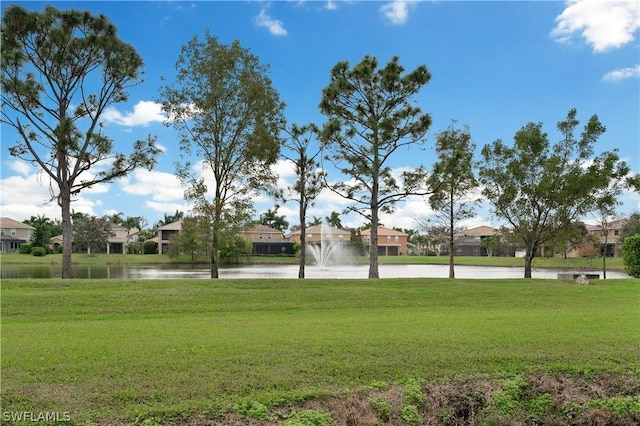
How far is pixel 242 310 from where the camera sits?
12812 mm

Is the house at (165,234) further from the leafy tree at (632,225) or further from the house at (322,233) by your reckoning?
the leafy tree at (632,225)

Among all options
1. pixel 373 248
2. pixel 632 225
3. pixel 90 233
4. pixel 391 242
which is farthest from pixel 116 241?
pixel 632 225

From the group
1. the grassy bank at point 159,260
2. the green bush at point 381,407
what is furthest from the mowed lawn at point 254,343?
the grassy bank at point 159,260

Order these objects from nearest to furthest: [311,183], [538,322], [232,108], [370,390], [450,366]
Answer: [370,390] < [450,366] < [538,322] < [232,108] < [311,183]

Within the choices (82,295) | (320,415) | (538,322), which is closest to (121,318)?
(82,295)

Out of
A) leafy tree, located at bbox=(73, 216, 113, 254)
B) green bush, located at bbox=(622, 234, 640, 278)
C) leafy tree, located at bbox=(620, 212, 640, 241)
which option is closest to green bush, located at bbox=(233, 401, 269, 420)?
green bush, located at bbox=(622, 234, 640, 278)

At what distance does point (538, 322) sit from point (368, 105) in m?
14.1

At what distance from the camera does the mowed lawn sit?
6.30 meters

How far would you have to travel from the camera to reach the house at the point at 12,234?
71.7 meters

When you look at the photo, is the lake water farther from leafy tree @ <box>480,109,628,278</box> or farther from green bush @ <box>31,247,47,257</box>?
green bush @ <box>31,247,47,257</box>

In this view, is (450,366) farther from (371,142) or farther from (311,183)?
(311,183)

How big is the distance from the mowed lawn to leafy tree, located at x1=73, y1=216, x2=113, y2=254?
54704mm

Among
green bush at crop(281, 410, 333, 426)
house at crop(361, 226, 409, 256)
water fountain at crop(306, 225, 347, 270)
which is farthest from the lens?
house at crop(361, 226, 409, 256)

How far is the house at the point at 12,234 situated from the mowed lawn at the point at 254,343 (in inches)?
2670
